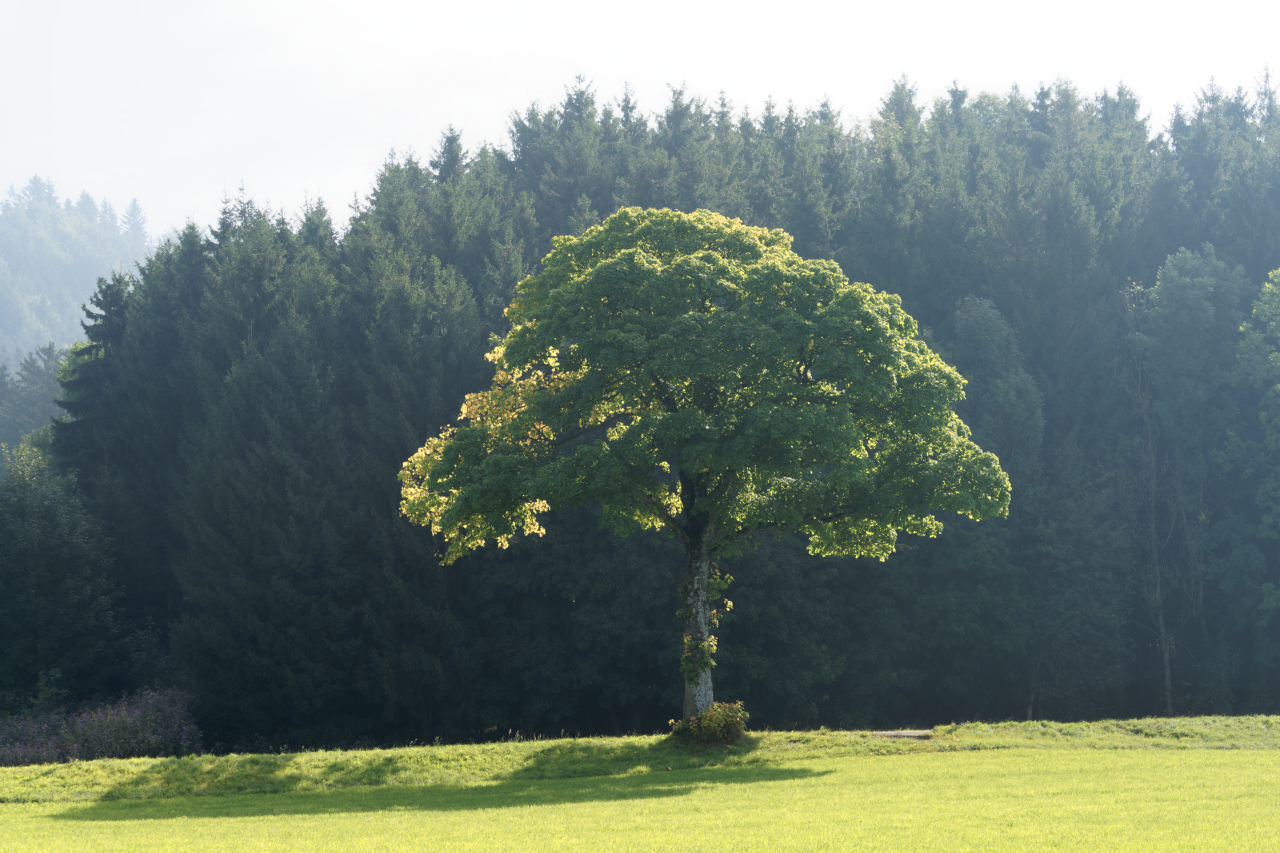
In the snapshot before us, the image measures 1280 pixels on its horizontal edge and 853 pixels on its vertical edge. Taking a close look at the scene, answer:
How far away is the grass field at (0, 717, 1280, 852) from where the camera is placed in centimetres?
1193

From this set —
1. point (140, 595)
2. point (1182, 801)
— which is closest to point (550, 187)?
point (140, 595)

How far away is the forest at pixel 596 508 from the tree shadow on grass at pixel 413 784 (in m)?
10.2

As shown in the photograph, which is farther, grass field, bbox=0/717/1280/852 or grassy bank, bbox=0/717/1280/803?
grassy bank, bbox=0/717/1280/803

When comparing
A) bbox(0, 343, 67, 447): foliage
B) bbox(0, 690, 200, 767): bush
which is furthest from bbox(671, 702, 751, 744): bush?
bbox(0, 343, 67, 447): foliage

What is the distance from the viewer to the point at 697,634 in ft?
76.5

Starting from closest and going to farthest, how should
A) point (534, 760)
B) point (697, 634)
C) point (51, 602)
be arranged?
point (534, 760) < point (697, 634) < point (51, 602)

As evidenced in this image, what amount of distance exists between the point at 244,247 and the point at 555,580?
22499mm

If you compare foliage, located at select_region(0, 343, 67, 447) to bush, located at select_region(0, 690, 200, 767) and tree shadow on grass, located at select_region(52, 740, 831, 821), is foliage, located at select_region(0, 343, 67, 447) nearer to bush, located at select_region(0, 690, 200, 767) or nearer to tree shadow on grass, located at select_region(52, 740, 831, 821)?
bush, located at select_region(0, 690, 200, 767)

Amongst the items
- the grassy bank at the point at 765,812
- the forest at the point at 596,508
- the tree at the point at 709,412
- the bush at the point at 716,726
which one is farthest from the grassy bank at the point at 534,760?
the forest at the point at 596,508

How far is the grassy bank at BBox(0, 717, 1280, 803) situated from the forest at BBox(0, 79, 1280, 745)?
32.8 ft

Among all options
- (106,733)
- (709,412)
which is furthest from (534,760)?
(106,733)

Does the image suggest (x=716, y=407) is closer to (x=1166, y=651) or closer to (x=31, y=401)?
(x=1166, y=651)

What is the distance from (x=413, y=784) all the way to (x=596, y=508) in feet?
66.0

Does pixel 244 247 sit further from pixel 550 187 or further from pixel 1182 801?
pixel 1182 801
